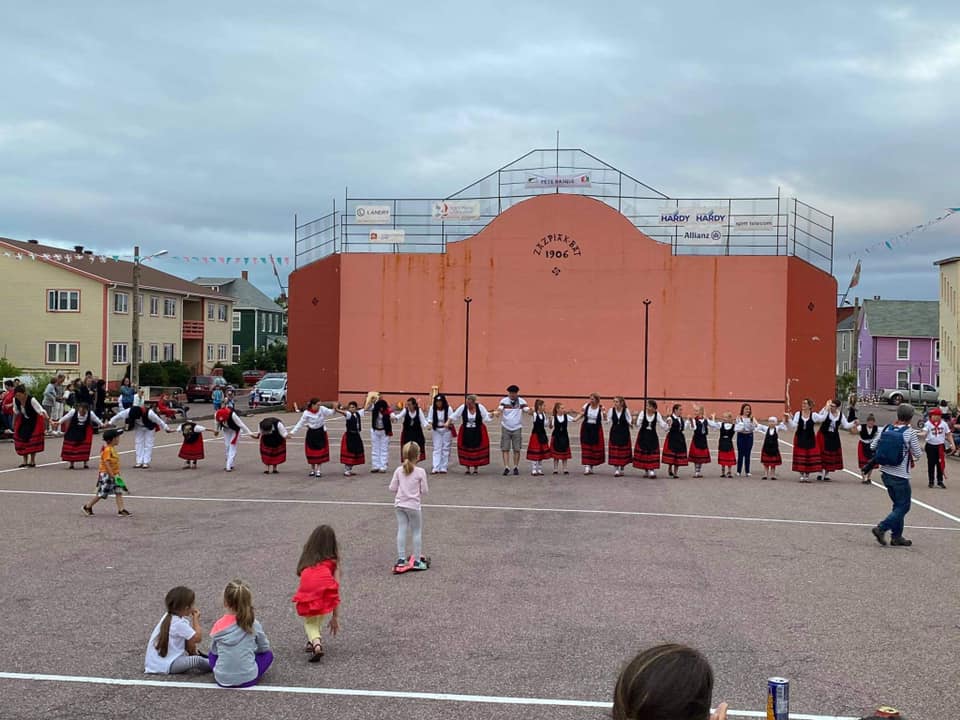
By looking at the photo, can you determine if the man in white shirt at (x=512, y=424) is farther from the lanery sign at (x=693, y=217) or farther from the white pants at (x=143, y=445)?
the lanery sign at (x=693, y=217)

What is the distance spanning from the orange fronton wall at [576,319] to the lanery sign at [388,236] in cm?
107

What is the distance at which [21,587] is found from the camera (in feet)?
29.8

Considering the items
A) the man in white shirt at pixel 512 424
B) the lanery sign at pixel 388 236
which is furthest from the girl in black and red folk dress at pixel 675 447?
the lanery sign at pixel 388 236

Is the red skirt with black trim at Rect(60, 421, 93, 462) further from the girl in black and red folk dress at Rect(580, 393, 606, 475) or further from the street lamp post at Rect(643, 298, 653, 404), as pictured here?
the street lamp post at Rect(643, 298, 653, 404)

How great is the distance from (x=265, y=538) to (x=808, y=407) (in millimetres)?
12380

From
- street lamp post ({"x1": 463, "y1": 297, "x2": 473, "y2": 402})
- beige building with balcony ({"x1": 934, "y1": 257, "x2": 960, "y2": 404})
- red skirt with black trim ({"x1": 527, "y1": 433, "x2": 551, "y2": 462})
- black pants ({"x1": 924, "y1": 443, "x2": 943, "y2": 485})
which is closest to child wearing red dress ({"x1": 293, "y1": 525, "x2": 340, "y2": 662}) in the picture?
red skirt with black trim ({"x1": 527, "y1": 433, "x2": 551, "y2": 462})

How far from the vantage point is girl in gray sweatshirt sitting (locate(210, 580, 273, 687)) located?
6.43 meters

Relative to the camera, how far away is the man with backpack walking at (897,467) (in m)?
11.9

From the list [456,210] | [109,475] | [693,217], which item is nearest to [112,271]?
[456,210]

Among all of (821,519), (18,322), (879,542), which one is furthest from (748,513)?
(18,322)

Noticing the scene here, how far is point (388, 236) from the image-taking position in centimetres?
4428

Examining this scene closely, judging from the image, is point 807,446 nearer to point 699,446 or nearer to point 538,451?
point 699,446

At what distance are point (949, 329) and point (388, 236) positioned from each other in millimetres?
33370

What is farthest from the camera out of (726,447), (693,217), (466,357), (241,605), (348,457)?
(693,217)
